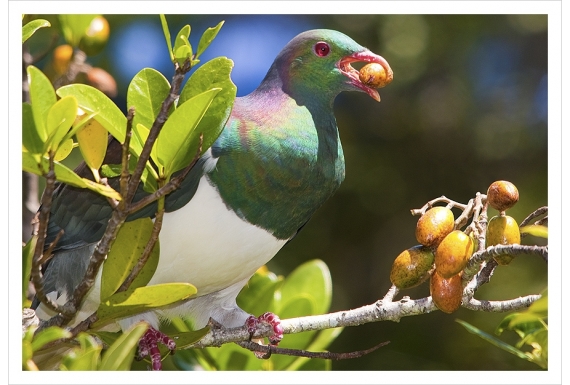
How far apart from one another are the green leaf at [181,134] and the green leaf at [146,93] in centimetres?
9

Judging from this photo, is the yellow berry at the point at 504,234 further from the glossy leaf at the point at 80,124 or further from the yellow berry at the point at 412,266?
the glossy leaf at the point at 80,124

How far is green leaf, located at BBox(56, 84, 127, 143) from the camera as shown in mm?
1374

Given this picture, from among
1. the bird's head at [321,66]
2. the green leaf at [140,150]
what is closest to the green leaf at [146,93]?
the green leaf at [140,150]

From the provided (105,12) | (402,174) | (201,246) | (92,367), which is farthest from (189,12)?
(402,174)

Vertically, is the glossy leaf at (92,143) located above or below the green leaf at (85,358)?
above

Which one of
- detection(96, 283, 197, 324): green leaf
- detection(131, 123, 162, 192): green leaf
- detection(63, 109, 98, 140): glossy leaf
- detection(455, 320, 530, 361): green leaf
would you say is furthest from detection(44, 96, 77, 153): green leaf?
detection(455, 320, 530, 361): green leaf

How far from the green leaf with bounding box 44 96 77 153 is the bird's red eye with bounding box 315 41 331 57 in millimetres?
802

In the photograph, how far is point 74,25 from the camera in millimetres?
1999

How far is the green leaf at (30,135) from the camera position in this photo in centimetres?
128

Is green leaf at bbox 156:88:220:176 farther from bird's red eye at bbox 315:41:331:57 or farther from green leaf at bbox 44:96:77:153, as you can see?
bird's red eye at bbox 315:41:331:57

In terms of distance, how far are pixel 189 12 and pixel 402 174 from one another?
141cm

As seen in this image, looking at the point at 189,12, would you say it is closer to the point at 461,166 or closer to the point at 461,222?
the point at 461,222

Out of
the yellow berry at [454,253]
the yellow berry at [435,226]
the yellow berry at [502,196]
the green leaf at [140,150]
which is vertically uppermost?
the green leaf at [140,150]

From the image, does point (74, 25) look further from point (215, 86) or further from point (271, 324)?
point (271, 324)
